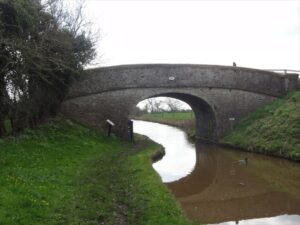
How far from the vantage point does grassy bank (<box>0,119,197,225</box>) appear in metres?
8.31

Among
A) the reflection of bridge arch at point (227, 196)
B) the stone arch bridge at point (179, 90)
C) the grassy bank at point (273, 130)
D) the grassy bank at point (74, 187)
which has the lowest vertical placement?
the reflection of bridge arch at point (227, 196)

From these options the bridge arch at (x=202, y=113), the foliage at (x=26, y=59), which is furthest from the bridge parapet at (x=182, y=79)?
the foliage at (x=26, y=59)

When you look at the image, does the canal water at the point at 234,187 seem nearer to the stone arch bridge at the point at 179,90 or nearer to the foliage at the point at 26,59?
the stone arch bridge at the point at 179,90

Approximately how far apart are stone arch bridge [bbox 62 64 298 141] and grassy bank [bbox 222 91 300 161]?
1.19 metres

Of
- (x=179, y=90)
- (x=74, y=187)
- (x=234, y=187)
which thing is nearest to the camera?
(x=74, y=187)

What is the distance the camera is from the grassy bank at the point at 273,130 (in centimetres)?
2011

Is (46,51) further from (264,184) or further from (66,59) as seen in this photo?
(264,184)

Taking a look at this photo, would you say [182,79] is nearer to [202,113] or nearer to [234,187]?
[202,113]

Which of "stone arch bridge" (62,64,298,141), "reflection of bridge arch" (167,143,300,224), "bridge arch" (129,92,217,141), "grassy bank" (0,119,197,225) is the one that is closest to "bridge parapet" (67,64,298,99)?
"stone arch bridge" (62,64,298,141)

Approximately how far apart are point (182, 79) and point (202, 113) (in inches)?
197

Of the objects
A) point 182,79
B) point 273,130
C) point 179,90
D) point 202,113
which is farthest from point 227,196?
point 202,113

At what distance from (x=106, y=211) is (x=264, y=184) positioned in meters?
7.26

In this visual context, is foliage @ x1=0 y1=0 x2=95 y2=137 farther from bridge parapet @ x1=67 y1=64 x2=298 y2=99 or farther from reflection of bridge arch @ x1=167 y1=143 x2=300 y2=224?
reflection of bridge arch @ x1=167 y1=143 x2=300 y2=224

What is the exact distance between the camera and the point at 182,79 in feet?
90.7
